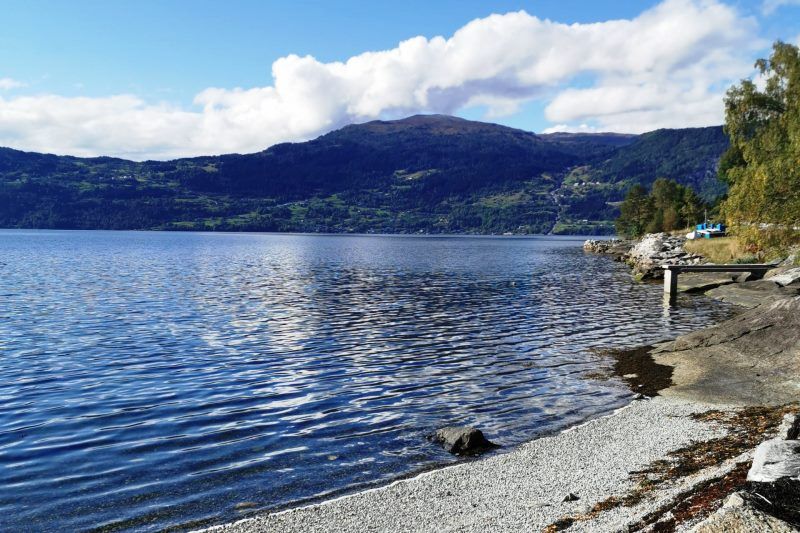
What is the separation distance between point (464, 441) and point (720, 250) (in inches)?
3174

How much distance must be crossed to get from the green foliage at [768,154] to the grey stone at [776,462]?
37.4 meters

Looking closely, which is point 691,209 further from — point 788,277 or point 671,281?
point 788,277

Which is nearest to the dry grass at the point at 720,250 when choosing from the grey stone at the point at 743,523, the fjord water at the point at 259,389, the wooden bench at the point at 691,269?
the wooden bench at the point at 691,269

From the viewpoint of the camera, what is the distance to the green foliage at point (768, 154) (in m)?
43.5

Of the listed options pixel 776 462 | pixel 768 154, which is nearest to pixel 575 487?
pixel 776 462

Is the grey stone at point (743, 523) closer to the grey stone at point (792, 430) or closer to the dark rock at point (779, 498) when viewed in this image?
the dark rock at point (779, 498)

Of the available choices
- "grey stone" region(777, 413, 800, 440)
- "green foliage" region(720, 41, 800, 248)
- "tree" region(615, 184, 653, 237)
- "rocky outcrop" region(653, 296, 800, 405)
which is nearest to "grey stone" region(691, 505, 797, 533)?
"grey stone" region(777, 413, 800, 440)

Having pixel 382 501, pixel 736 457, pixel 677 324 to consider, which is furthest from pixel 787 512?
pixel 677 324

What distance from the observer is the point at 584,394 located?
2572 centimetres

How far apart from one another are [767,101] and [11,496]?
8217cm

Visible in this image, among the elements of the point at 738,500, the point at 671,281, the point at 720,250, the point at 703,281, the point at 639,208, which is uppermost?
the point at 639,208

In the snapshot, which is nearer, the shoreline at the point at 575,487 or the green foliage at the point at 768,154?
the shoreline at the point at 575,487

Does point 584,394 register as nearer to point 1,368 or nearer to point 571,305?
point 1,368

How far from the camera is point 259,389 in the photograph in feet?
87.4
